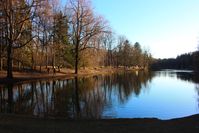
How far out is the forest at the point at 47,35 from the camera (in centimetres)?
4381

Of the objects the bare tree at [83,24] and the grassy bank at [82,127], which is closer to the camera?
the grassy bank at [82,127]

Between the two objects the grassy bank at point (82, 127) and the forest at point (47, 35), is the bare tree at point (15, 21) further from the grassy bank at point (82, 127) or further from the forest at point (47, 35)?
the grassy bank at point (82, 127)

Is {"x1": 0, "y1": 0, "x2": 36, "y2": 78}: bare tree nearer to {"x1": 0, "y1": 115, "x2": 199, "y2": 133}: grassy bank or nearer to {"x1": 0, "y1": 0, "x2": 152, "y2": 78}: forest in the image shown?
{"x1": 0, "y1": 0, "x2": 152, "y2": 78}: forest

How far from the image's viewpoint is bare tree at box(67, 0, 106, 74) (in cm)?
6756

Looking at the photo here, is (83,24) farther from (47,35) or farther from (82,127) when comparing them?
(82,127)

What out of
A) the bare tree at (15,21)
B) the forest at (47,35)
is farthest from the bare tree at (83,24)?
the bare tree at (15,21)

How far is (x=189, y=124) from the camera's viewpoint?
45.6 feet

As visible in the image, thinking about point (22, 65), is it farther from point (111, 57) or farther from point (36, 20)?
point (111, 57)

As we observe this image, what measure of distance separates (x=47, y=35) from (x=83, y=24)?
10753 millimetres

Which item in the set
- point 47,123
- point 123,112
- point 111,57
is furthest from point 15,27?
point 111,57

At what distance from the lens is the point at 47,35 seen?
60094 mm

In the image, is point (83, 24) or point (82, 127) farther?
point (83, 24)

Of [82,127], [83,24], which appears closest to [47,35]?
[83,24]

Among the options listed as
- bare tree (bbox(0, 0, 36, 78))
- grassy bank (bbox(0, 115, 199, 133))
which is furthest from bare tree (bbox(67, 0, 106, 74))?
grassy bank (bbox(0, 115, 199, 133))
